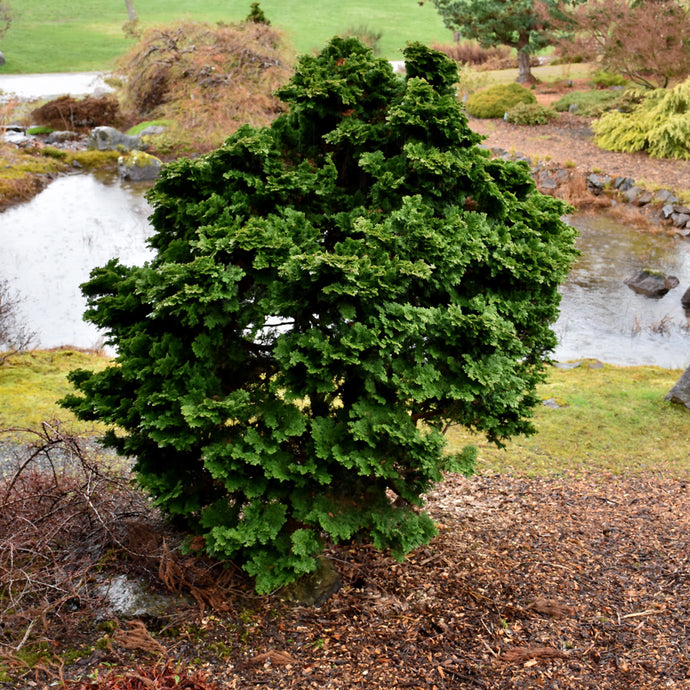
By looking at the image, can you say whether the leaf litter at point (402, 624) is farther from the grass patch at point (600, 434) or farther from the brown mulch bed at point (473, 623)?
the grass patch at point (600, 434)

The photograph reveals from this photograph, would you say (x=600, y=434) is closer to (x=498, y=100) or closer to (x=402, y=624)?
(x=402, y=624)

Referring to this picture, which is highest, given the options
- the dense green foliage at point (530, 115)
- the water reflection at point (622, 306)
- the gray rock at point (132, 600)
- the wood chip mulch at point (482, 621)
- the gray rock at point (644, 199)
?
the gray rock at point (132, 600)

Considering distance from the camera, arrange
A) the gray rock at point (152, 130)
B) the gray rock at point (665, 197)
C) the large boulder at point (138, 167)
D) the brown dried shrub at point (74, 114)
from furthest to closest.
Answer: the brown dried shrub at point (74, 114) < the gray rock at point (152, 130) < the large boulder at point (138, 167) < the gray rock at point (665, 197)

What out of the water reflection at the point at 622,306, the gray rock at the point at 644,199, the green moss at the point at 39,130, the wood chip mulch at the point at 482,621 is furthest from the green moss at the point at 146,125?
the wood chip mulch at the point at 482,621

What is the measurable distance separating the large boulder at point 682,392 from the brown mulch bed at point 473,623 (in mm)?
4678

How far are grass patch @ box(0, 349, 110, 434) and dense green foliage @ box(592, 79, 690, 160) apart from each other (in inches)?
807

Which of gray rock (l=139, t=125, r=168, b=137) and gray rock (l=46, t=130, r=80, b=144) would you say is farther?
gray rock (l=46, t=130, r=80, b=144)

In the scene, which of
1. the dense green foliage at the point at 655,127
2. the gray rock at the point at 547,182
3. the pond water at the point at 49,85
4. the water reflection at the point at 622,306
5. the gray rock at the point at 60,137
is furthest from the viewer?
the pond water at the point at 49,85

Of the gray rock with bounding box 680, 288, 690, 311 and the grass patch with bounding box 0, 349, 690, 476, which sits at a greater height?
the grass patch with bounding box 0, 349, 690, 476

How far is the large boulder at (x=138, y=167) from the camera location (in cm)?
2558

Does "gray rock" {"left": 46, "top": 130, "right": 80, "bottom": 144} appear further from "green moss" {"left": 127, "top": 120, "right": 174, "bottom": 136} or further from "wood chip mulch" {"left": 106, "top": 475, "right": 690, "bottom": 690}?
"wood chip mulch" {"left": 106, "top": 475, "right": 690, "bottom": 690}

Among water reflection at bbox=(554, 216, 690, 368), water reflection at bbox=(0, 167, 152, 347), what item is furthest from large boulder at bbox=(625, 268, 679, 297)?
water reflection at bbox=(0, 167, 152, 347)

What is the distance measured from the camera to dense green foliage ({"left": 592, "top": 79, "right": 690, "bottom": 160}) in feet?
79.9

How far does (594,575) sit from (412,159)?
340 centimetres
